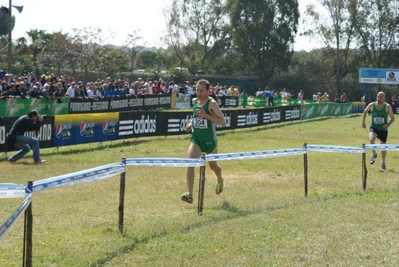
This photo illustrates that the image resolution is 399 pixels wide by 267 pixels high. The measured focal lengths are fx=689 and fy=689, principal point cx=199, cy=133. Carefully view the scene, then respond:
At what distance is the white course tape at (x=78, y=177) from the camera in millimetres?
6720

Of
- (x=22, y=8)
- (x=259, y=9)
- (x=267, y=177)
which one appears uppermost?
(x=259, y=9)

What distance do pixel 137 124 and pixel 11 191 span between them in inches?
715

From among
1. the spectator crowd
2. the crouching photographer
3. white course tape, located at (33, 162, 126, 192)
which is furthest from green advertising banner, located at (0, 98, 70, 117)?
white course tape, located at (33, 162, 126, 192)

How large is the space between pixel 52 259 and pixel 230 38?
7845cm

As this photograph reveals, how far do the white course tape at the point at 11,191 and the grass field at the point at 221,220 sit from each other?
106cm

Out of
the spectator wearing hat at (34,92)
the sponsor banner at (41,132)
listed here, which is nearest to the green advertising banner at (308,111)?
the spectator wearing hat at (34,92)

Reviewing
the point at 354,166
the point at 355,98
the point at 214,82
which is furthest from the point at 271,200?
the point at 355,98

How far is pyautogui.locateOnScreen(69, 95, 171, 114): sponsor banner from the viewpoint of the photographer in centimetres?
3303

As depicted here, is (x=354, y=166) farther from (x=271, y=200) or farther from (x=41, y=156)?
(x=41, y=156)

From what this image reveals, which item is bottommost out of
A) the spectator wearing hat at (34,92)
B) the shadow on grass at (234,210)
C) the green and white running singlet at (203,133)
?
the shadow on grass at (234,210)

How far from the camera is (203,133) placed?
11.3m

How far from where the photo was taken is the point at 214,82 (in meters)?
74.6

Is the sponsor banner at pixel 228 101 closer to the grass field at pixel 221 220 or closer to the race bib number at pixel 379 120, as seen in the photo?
the race bib number at pixel 379 120

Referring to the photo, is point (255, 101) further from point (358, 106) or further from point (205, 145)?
point (205, 145)
